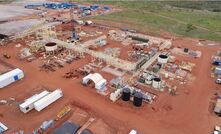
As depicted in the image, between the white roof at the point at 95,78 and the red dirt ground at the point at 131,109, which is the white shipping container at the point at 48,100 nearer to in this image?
the red dirt ground at the point at 131,109

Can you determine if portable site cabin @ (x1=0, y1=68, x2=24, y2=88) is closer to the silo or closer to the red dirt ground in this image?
the red dirt ground

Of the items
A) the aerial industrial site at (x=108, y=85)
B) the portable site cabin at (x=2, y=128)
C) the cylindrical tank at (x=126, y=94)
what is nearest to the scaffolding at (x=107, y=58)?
the aerial industrial site at (x=108, y=85)

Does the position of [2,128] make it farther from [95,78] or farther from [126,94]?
[126,94]

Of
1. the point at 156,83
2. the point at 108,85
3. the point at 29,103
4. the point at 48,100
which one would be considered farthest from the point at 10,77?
the point at 156,83

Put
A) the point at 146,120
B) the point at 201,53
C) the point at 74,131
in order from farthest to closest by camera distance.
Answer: the point at 201,53
the point at 146,120
the point at 74,131

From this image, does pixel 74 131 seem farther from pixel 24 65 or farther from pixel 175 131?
pixel 24 65

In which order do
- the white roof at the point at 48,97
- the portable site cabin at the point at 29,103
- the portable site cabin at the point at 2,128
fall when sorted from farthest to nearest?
1. the white roof at the point at 48,97
2. the portable site cabin at the point at 29,103
3. the portable site cabin at the point at 2,128

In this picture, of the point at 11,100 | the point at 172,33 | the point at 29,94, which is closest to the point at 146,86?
the point at 29,94
